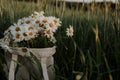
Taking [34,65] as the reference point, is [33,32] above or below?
above

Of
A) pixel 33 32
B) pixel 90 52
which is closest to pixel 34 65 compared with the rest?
pixel 33 32

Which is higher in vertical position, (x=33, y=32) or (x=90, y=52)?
(x=33, y=32)

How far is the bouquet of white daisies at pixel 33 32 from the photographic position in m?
1.80

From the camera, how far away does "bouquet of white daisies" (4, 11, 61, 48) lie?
180 centimetres

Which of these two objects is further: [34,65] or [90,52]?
[90,52]

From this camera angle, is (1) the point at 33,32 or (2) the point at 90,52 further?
(2) the point at 90,52

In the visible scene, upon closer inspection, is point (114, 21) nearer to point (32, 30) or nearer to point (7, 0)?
point (32, 30)

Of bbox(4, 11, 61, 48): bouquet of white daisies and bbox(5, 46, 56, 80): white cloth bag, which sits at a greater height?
bbox(4, 11, 61, 48): bouquet of white daisies

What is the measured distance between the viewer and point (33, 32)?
5.97ft

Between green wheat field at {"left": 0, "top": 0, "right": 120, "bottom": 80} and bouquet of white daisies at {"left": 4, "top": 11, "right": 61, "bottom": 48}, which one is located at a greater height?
bouquet of white daisies at {"left": 4, "top": 11, "right": 61, "bottom": 48}

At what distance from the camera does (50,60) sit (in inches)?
73.7

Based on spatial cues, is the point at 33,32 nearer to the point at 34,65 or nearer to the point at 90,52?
the point at 34,65

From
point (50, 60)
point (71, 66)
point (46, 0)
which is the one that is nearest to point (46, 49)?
point (50, 60)

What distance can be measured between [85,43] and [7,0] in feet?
4.31
